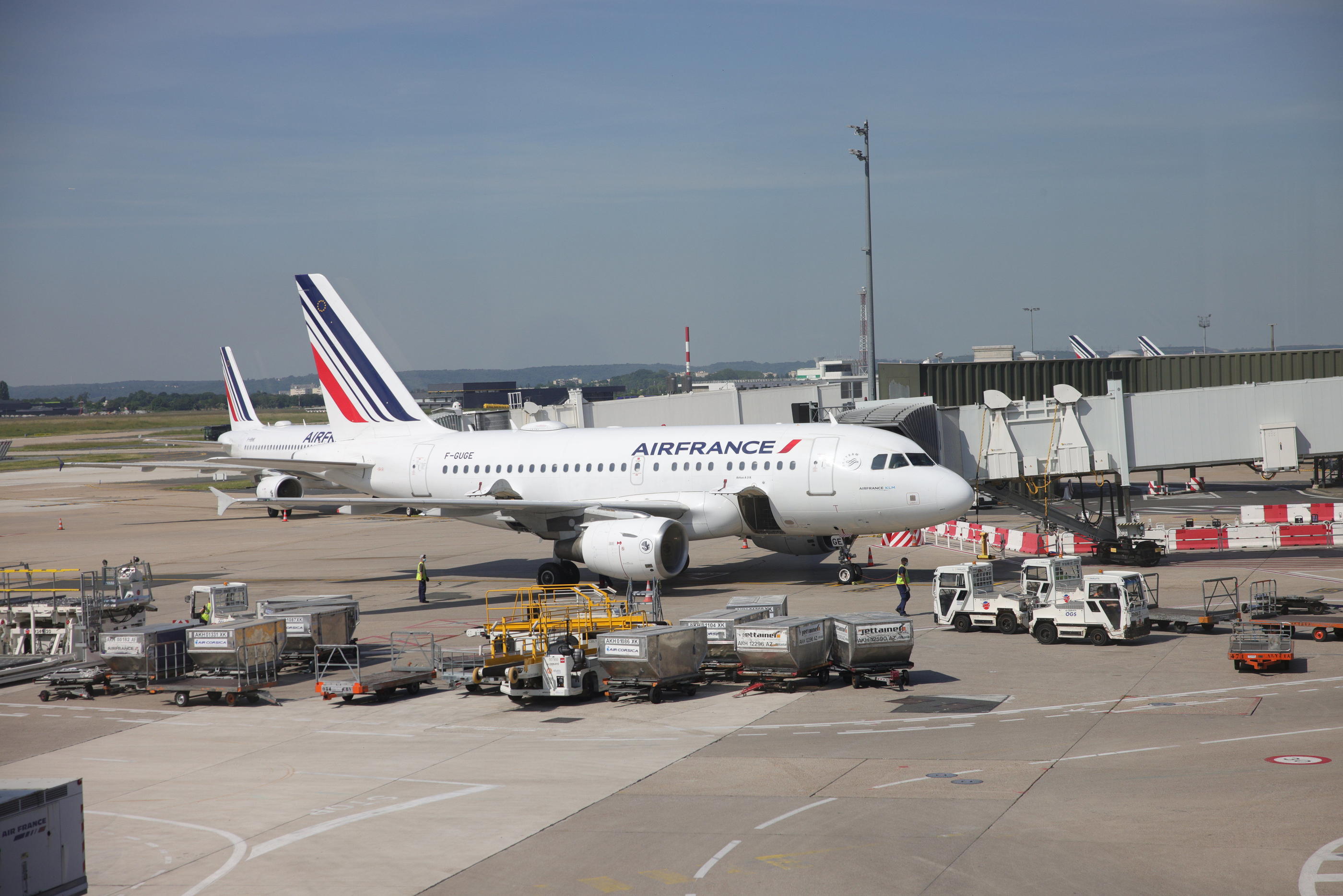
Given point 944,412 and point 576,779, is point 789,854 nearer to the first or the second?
A: point 576,779

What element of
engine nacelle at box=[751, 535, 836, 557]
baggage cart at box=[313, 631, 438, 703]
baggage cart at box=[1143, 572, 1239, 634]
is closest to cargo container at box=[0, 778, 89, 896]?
baggage cart at box=[313, 631, 438, 703]

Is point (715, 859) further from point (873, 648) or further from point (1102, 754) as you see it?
point (873, 648)

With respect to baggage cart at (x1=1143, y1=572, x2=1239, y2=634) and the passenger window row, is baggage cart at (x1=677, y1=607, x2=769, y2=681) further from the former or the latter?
the passenger window row

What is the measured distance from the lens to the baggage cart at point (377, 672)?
23.6 metres

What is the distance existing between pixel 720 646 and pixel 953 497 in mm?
11843

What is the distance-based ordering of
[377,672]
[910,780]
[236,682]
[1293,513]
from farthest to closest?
[1293,513] < [377,672] < [236,682] < [910,780]

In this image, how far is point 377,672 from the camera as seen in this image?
26375 millimetres

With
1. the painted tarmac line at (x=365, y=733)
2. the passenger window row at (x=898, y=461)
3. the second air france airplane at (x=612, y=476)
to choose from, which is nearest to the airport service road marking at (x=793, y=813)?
the painted tarmac line at (x=365, y=733)

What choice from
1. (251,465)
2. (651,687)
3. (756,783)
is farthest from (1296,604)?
(251,465)

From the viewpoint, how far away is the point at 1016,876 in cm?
1275

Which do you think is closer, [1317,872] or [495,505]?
[1317,872]

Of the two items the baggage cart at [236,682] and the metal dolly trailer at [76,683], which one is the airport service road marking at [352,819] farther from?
the metal dolly trailer at [76,683]

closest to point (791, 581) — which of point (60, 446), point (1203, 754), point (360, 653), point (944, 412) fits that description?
point (944, 412)

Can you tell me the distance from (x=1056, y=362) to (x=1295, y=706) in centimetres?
3201
